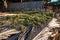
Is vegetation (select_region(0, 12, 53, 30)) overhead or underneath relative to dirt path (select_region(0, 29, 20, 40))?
A: overhead

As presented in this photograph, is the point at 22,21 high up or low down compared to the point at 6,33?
up

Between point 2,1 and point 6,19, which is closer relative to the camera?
point 6,19

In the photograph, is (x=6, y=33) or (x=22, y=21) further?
(x=22, y=21)

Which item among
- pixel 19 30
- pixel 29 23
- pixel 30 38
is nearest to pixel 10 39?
pixel 30 38

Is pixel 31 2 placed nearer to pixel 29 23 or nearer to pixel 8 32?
pixel 29 23

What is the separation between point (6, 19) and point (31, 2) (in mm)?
8150

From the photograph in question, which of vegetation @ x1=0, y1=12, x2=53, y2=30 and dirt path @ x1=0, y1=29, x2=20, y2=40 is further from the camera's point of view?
vegetation @ x1=0, y1=12, x2=53, y2=30

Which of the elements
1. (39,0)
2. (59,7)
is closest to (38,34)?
(59,7)

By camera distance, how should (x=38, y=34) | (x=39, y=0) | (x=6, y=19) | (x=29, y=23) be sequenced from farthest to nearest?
(x=39, y=0)
(x=6, y=19)
(x=29, y=23)
(x=38, y=34)

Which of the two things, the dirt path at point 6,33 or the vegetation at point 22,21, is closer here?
the dirt path at point 6,33

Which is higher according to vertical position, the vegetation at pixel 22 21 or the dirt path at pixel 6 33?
the vegetation at pixel 22 21

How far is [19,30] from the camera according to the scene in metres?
14.7

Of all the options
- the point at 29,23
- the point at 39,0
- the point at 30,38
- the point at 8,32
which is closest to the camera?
the point at 30,38

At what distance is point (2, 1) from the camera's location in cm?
2394
